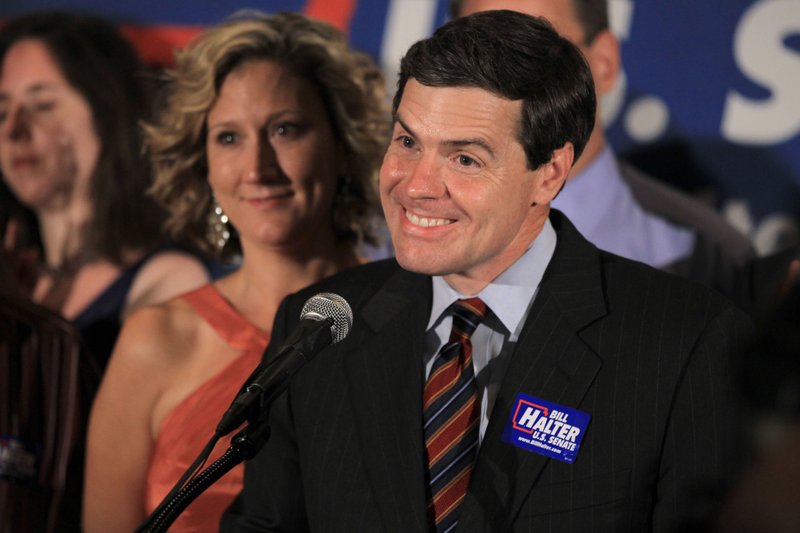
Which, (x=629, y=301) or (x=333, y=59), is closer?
(x=629, y=301)

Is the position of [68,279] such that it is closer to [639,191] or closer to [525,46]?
[639,191]

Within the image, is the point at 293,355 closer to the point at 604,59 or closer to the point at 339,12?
the point at 604,59

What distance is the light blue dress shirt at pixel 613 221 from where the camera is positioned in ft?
10.2

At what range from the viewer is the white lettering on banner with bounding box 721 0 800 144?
3.09 m

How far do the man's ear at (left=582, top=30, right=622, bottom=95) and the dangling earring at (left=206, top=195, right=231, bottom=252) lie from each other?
1.06m

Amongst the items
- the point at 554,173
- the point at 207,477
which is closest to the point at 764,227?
the point at 554,173

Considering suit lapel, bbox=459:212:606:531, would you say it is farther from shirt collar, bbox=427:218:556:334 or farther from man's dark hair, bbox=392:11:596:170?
man's dark hair, bbox=392:11:596:170

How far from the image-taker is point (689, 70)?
3211 millimetres

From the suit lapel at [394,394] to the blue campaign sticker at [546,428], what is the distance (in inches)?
6.8

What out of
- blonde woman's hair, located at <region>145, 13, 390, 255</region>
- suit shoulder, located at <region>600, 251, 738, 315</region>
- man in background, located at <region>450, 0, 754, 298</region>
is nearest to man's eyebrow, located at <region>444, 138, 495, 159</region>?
suit shoulder, located at <region>600, 251, 738, 315</region>

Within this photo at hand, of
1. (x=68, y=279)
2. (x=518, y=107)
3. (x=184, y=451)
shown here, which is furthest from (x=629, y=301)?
(x=68, y=279)

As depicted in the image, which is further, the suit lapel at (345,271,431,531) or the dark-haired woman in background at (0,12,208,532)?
the dark-haired woman in background at (0,12,208,532)

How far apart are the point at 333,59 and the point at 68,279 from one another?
1436mm

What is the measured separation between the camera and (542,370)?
6.13ft
